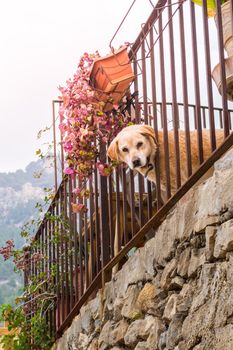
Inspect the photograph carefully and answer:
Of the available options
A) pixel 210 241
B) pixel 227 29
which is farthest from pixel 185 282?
pixel 227 29

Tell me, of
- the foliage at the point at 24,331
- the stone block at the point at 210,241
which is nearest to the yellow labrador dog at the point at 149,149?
the stone block at the point at 210,241

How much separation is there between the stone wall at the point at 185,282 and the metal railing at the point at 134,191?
0.73ft

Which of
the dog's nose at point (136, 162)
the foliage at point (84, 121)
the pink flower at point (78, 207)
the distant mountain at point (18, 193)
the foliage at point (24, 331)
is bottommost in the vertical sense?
the foliage at point (24, 331)

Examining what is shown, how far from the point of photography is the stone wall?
3.38 m

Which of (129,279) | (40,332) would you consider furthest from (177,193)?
(40,332)

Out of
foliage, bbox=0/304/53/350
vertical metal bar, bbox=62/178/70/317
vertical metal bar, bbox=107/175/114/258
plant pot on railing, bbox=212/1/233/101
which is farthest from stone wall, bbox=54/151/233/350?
foliage, bbox=0/304/53/350

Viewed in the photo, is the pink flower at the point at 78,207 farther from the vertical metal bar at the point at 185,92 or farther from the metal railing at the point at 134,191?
the vertical metal bar at the point at 185,92

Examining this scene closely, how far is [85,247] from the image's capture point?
6.07 meters

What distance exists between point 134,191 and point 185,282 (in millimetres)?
1534

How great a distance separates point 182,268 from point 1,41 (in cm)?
2159

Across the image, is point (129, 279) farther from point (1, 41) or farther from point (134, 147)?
point (1, 41)

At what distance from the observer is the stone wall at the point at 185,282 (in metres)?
3.38

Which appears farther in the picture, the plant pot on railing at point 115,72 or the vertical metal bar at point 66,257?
the vertical metal bar at point 66,257

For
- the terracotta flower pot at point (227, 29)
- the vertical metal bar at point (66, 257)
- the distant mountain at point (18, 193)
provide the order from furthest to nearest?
1. the distant mountain at point (18, 193)
2. the vertical metal bar at point (66, 257)
3. the terracotta flower pot at point (227, 29)
